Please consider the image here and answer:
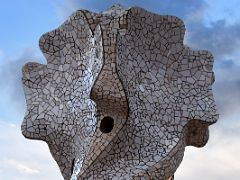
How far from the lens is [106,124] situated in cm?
1159

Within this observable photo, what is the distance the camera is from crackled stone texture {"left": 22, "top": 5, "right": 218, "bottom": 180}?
1130 cm

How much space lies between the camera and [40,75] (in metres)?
13.1

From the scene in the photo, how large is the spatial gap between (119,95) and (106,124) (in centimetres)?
66

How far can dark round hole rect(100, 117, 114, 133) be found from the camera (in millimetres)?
11524

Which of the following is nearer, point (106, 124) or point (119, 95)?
point (119, 95)

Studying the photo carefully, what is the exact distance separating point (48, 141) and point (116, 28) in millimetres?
2441

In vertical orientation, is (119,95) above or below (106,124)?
above

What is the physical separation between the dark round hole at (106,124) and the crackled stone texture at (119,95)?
0.02 meters

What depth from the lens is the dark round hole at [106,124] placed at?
454 inches

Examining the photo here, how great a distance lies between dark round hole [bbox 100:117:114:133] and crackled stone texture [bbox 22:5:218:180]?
17mm

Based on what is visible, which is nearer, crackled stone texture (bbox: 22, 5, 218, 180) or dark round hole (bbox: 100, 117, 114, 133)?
crackled stone texture (bbox: 22, 5, 218, 180)

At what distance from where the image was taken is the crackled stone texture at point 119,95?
1130 cm

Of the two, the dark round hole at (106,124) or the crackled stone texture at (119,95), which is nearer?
the crackled stone texture at (119,95)

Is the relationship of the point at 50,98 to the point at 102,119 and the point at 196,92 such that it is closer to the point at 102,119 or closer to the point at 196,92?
the point at 102,119
